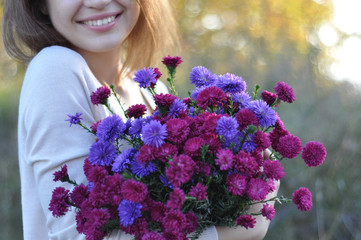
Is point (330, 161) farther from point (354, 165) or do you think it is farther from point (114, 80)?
point (114, 80)

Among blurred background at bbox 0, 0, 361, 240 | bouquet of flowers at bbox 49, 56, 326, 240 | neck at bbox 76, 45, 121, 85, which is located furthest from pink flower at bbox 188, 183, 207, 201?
blurred background at bbox 0, 0, 361, 240

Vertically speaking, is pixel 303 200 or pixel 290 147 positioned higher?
pixel 290 147

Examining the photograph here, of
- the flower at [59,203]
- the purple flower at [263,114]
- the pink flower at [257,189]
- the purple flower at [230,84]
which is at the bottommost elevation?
the flower at [59,203]

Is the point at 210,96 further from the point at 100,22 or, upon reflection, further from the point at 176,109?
the point at 100,22

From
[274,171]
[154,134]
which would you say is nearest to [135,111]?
[154,134]

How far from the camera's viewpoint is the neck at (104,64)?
178cm

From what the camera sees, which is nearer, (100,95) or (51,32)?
(100,95)

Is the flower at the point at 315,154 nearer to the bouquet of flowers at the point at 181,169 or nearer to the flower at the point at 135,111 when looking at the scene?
the bouquet of flowers at the point at 181,169

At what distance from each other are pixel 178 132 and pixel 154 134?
60mm

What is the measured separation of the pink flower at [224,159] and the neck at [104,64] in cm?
94

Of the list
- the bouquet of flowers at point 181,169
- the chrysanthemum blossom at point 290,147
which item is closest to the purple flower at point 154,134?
the bouquet of flowers at point 181,169

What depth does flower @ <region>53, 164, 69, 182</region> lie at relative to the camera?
1.21 metres

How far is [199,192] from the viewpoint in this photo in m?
1.00

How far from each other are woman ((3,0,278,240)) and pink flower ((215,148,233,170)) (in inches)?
9.3
